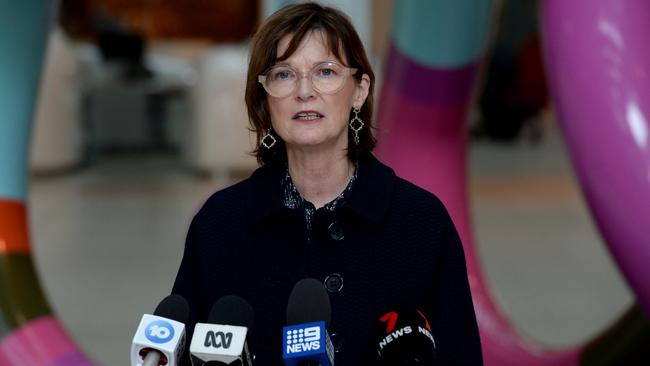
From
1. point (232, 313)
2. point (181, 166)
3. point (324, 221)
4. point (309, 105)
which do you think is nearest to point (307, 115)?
point (309, 105)

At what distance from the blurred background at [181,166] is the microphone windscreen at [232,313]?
88cm

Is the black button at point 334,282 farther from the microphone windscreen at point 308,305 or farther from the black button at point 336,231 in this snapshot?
the microphone windscreen at point 308,305

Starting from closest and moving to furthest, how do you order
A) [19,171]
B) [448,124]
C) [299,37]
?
[299,37] < [19,171] < [448,124]

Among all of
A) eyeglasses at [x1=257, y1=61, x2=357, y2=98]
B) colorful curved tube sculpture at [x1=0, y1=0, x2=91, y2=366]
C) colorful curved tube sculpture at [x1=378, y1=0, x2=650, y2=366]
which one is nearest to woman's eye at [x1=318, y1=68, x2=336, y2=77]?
eyeglasses at [x1=257, y1=61, x2=357, y2=98]

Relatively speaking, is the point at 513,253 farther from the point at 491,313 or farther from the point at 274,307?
the point at 274,307

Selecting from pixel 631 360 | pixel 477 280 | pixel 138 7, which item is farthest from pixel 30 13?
pixel 138 7

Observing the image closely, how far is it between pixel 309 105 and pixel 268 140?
120mm

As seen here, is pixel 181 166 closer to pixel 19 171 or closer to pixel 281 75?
pixel 19 171

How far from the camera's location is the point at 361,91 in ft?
4.68

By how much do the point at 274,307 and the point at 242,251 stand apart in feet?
0.26

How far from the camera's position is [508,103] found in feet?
37.5

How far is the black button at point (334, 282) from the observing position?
4.51 feet

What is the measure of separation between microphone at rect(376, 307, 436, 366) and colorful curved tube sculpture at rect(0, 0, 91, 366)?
1518mm

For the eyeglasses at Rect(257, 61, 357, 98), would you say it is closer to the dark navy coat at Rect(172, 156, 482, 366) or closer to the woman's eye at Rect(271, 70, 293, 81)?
the woman's eye at Rect(271, 70, 293, 81)
